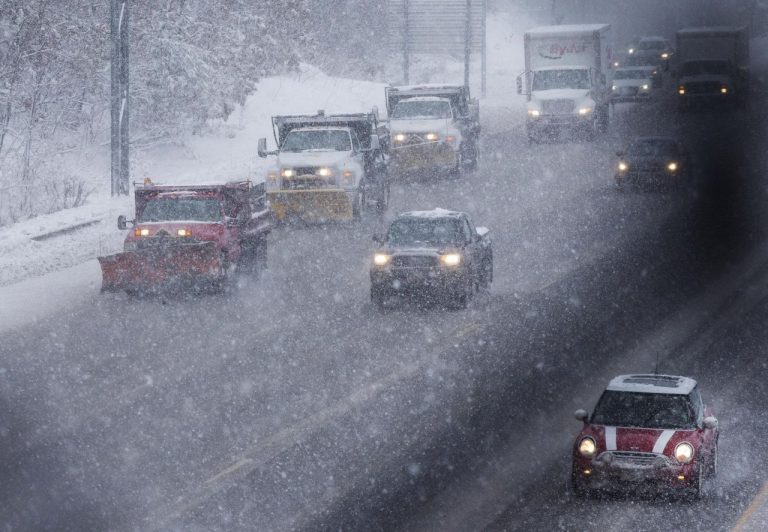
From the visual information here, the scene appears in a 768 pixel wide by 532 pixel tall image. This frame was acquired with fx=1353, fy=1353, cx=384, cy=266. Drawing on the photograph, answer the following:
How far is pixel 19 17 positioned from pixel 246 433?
22630 mm

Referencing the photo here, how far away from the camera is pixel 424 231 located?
76.1 feet

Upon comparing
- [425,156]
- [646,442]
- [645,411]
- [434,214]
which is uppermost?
[425,156]

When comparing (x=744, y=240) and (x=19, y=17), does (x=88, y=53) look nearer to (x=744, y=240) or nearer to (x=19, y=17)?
(x=19, y=17)

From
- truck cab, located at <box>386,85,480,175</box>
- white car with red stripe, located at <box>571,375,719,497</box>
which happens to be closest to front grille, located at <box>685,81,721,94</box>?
truck cab, located at <box>386,85,480,175</box>

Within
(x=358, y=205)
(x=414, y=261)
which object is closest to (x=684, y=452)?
(x=414, y=261)

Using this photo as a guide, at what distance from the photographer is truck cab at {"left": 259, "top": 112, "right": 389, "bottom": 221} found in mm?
29984

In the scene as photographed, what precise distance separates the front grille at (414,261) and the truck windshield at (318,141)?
882cm

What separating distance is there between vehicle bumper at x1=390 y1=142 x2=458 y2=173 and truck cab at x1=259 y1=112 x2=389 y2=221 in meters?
4.99

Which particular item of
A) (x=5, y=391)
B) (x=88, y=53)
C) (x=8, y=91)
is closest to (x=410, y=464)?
(x=5, y=391)

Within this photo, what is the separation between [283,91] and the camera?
2196 inches

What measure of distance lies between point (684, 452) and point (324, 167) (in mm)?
17328

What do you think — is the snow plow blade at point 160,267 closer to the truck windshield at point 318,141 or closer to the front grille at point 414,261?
the front grille at point 414,261

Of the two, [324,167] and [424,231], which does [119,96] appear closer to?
[324,167]

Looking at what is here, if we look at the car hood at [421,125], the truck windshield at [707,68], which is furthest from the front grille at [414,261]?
the truck windshield at [707,68]
